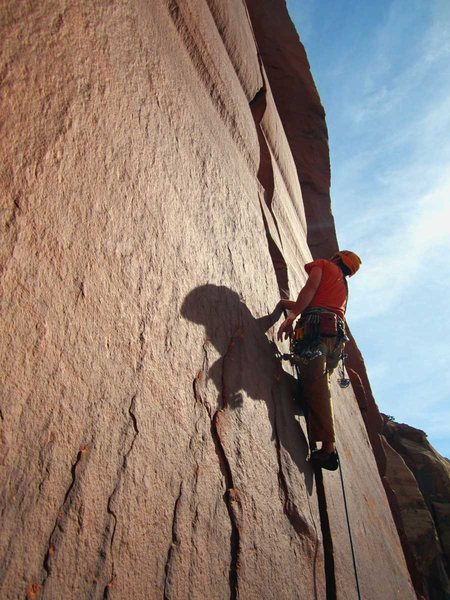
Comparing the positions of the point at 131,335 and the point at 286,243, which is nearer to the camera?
the point at 131,335

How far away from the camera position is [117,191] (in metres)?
1.70

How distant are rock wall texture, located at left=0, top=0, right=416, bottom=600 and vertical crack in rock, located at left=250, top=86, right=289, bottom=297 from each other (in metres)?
0.57

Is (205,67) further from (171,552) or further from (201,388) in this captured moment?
(171,552)

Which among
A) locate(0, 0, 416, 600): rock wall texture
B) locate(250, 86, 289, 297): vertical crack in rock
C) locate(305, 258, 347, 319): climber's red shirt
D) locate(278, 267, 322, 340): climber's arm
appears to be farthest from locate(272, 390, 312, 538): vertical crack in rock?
locate(250, 86, 289, 297): vertical crack in rock

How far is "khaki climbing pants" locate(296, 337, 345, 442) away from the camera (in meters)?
2.71

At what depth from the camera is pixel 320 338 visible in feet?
9.65

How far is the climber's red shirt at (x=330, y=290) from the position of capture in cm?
311

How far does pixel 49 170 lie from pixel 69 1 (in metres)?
0.85

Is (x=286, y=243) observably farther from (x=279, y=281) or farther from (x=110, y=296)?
(x=110, y=296)

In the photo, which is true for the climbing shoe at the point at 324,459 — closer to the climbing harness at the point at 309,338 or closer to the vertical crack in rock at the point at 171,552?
the climbing harness at the point at 309,338

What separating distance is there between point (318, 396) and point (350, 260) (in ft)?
4.09

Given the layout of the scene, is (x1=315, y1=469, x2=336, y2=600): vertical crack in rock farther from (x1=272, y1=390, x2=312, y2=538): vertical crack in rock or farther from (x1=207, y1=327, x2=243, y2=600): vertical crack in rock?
(x1=207, y1=327, x2=243, y2=600): vertical crack in rock

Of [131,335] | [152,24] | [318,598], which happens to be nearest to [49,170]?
[131,335]

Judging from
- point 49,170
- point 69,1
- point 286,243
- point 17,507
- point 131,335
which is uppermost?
point 286,243
